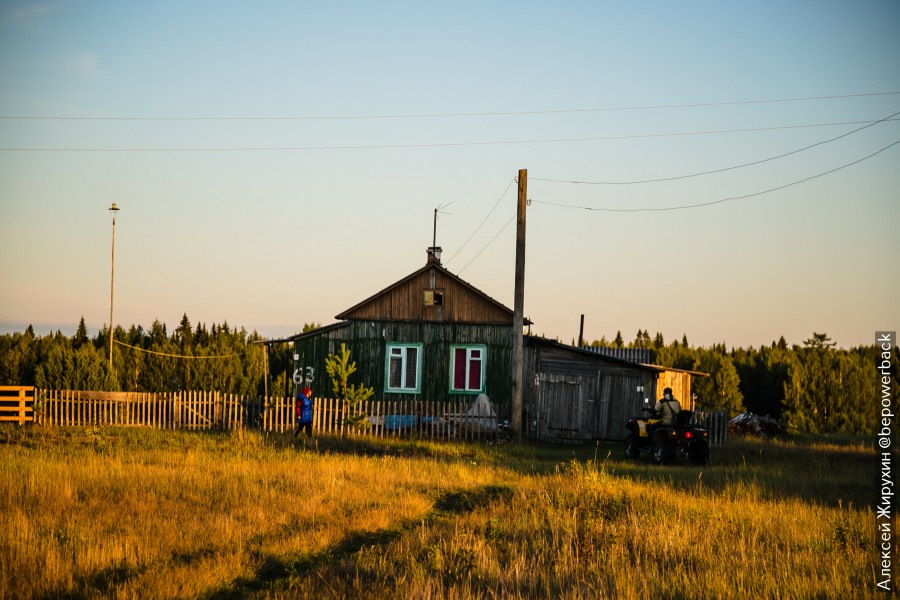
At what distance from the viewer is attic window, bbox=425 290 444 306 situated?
105 ft

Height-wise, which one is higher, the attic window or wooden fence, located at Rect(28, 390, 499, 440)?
the attic window

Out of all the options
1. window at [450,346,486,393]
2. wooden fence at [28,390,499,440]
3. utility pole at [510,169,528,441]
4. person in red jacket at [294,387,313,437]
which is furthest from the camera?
window at [450,346,486,393]

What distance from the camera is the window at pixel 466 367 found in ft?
104

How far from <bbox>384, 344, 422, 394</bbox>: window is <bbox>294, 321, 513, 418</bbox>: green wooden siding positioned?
0.60 ft

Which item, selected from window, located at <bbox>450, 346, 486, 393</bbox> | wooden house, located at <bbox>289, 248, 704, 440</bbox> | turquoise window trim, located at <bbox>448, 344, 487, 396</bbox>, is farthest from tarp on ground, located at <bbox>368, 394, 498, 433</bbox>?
wooden house, located at <bbox>289, 248, 704, 440</bbox>

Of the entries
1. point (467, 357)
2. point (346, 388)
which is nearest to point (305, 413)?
point (346, 388)

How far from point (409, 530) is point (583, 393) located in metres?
19.1

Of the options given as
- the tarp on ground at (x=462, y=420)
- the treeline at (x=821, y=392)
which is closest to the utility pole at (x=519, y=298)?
the tarp on ground at (x=462, y=420)

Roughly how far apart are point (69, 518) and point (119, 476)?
3.74 metres

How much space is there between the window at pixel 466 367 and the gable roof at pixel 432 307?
41.0 inches

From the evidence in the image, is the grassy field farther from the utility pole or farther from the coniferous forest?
the coniferous forest

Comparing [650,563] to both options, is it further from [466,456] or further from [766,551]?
[466,456]

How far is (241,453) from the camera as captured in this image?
18.8 meters

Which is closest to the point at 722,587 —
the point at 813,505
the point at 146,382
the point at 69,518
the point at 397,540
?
the point at 397,540
